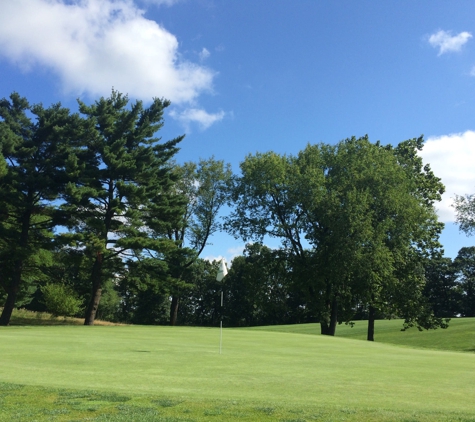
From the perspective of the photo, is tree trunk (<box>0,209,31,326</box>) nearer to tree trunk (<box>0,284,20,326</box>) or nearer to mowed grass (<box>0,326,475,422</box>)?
tree trunk (<box>0,284,20,326</box>)

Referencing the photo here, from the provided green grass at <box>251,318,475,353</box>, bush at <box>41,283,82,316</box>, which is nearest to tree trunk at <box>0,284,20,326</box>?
bush at <box>41,283,82,316</box>

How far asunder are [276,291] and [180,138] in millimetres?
17071

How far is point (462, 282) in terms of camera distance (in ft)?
279

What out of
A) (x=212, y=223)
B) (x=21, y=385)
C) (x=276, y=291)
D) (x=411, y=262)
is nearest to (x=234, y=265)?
(x=212, y=223)

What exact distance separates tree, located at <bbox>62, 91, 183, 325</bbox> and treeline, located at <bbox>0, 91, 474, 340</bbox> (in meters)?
0.11

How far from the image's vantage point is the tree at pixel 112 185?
3556 cm

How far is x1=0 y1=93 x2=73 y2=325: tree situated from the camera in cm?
3503

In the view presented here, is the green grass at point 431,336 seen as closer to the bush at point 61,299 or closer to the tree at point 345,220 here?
the tree at point 345,220

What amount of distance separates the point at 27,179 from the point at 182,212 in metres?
12.9

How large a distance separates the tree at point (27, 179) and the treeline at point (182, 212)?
115 mm

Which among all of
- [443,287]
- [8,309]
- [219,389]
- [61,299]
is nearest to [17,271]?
[8,309]

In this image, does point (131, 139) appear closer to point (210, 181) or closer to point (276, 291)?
point (210, 181)

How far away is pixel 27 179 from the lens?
34.8 meters

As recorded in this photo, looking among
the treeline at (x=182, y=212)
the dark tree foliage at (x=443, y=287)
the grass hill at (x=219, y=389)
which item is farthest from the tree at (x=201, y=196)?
the dark tree foliage at (x=443, y=287)
